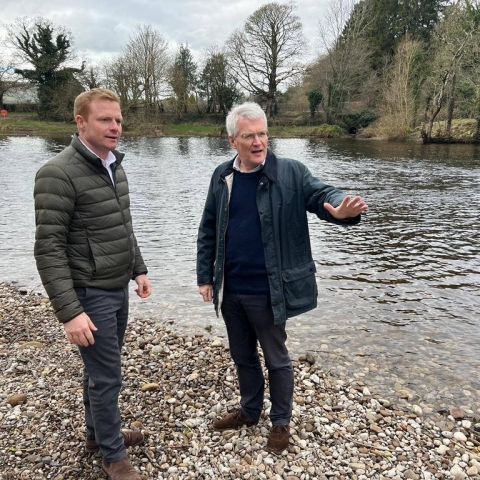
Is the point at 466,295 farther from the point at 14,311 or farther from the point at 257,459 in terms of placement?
the point at 14,311

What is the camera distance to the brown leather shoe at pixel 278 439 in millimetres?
3322

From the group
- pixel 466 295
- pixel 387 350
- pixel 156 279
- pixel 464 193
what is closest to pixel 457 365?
pixel 387 350

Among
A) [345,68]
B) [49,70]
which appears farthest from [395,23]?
[49,70]

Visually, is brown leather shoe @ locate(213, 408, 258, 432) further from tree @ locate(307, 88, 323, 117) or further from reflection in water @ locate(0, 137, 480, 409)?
tree @ locate(307, 88, 323, 117)

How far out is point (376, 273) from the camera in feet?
28.2

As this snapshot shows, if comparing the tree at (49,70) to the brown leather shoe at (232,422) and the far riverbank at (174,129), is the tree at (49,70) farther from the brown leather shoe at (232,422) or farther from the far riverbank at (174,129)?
the brown leather shoe at (232,422)

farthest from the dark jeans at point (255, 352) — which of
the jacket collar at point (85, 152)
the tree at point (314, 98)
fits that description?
the tree at point (314, 98)

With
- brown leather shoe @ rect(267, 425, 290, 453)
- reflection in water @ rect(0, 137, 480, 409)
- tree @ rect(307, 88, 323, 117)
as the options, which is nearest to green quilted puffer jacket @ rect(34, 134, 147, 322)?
brown leather shoe @ rect(267, 425, 290, 453)

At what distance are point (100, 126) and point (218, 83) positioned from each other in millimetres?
60854

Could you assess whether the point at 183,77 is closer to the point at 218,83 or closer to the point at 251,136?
the point at 218,83

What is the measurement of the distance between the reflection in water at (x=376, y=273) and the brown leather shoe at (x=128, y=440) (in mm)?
2562

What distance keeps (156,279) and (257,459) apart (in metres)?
5.37

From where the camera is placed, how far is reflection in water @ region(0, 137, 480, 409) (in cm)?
534

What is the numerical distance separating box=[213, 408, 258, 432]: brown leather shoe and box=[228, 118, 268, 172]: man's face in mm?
2136
